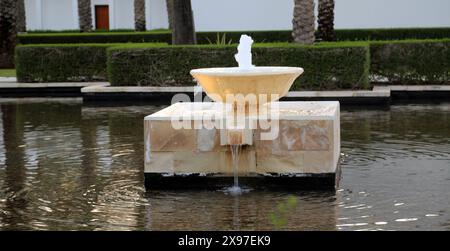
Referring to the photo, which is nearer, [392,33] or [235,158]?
[235,158]

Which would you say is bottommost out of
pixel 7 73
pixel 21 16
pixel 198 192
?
pixel 7 73

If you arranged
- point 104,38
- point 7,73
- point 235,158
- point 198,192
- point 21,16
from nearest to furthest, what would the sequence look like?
point 198,192 → point 235,158 → point 7,73 → point 104,38 → point 21,16

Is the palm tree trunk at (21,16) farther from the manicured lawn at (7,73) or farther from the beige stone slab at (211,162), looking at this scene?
the beige stone slab at (211,162)

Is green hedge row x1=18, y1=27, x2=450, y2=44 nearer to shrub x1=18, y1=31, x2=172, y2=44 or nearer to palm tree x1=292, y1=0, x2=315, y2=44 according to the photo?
shrub x1=18, y1=31, x2=172, y2=44

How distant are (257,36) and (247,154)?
69.7 feet

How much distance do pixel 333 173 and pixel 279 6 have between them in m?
25.0

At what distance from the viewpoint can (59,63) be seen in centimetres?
2009

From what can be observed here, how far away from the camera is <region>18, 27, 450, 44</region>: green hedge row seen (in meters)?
28.7

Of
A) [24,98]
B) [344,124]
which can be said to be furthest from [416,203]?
[24,98]

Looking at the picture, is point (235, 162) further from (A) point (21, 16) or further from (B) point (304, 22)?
(A) point (21, 16)

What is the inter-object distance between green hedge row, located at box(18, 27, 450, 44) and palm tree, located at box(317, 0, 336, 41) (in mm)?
7106

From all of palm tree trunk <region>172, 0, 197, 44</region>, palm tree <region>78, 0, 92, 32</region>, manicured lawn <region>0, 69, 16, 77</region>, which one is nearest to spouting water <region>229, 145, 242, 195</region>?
palm tree trunk <region>172, 0, 197, 44</region>

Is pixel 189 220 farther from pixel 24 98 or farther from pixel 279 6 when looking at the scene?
pixel 279 6

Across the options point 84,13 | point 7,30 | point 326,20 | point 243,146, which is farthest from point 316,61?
point 84,13
